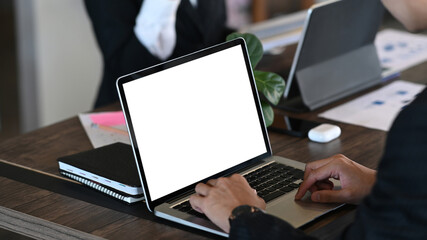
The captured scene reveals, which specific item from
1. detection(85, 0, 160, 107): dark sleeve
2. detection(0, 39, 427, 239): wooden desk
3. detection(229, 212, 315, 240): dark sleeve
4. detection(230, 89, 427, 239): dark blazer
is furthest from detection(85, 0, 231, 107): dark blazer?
detection(230, 89, 427, 239): dark blazer

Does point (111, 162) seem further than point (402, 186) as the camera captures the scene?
Yes

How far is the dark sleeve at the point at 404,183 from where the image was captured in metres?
1.08

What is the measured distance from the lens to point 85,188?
1581 millimetres

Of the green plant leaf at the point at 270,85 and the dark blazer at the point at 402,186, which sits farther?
the green plant leaf at the point at 270,85

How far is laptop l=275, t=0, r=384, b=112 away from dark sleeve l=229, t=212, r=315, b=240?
0.86 meters

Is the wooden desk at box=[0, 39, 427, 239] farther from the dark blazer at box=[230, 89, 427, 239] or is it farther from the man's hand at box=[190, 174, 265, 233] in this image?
the dark blazer at box=[230, 89, 427, 239]

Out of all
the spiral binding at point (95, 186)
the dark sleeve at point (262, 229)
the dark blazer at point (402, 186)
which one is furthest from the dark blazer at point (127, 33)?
the dark blazer at point (402, 186)

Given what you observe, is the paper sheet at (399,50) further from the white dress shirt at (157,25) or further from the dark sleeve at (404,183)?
the dark sleeve at (404,183)

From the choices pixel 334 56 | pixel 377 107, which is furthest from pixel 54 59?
pixel 377 107

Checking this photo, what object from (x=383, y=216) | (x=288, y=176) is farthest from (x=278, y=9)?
(x=383, y=216)

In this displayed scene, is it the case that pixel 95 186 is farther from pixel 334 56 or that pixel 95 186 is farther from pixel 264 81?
pixel 334 56

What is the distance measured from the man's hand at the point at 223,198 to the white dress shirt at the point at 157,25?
156 cm

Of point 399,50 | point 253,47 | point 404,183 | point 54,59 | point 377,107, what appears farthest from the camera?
point 54,59

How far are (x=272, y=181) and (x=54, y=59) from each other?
2.57 meters
